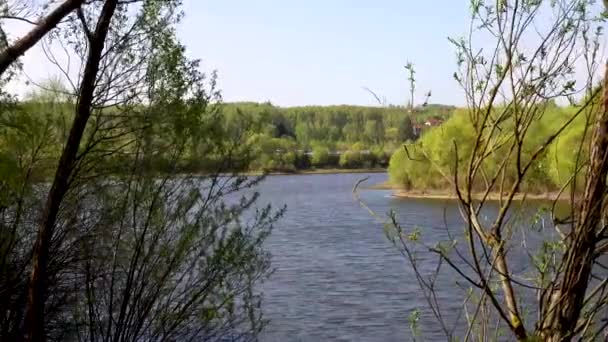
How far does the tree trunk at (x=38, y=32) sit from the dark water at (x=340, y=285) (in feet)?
21.9

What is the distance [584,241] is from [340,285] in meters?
12.4

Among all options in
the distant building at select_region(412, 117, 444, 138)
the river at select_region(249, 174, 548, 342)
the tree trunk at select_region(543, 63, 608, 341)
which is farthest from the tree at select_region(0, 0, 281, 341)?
the tree trunk at select_region(543, 63, 608, 341)

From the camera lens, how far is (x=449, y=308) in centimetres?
1077

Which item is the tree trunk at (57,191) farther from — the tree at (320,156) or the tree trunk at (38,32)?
the tree at (320,156)

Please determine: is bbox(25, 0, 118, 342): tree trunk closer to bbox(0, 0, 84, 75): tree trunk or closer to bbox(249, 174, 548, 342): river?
bbox(0, 0, 84, 75): tree trunk

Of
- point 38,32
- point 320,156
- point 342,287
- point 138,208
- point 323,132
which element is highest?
point 38,32

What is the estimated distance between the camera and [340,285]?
1380 centimetres

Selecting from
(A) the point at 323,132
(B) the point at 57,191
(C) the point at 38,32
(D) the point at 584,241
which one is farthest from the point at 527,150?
(A) the point at 323,132

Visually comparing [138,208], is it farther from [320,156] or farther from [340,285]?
[320,156]

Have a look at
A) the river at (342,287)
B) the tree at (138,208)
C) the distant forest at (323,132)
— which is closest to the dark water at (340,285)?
the river at (342,287)

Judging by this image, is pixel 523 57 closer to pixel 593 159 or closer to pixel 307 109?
pixel 593 159

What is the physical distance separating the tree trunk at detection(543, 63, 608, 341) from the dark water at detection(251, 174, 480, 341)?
8.90 m

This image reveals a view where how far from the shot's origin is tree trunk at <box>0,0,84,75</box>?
4.19 meters

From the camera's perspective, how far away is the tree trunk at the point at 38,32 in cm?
419
